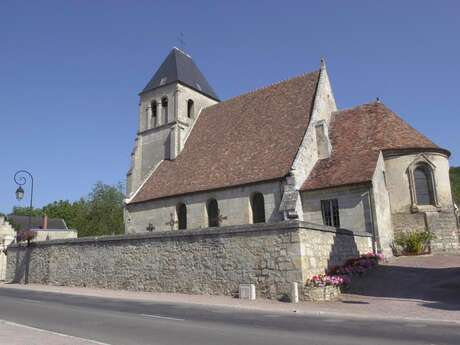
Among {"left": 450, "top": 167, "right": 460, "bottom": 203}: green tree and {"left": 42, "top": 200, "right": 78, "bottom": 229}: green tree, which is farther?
{"left": 42, "top": 200, "right": 78, "bottom": 229}: green tree

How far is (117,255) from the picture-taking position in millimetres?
18891

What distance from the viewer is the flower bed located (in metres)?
12.9

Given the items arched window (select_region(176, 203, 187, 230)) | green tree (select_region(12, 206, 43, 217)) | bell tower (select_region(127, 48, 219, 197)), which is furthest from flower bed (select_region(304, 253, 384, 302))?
green tree (select_region(12, 206, 43, 217))

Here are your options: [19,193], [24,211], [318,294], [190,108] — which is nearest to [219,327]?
[318,294]

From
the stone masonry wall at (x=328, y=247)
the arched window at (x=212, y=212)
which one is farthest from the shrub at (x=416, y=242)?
the arched window at (x=212, y=212)

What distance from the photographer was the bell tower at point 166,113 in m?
28.1

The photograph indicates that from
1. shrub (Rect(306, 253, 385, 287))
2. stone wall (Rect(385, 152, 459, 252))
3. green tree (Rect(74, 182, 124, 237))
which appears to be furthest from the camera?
green tree (Rect(74, 182, 124, 237))

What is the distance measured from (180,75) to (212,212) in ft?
42.3

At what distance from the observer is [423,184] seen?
2017cm

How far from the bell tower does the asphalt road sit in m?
17.3

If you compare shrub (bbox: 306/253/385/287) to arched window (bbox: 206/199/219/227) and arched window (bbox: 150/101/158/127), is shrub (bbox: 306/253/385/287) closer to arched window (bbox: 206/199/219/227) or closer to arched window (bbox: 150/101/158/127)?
arched window (bbox: 206/199/219/227)

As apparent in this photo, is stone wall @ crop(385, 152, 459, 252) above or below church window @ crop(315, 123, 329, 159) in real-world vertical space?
below

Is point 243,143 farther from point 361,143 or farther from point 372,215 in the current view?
point 372,215

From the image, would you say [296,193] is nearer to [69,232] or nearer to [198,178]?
[198,178]
